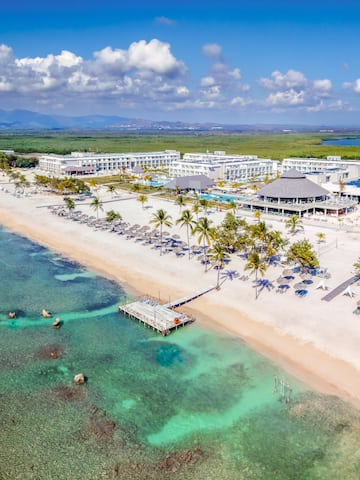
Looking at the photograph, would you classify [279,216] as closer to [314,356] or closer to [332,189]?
[332,189]

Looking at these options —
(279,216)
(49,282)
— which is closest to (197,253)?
(49,282)

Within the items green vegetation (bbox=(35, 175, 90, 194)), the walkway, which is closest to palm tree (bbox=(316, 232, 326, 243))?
the walkway

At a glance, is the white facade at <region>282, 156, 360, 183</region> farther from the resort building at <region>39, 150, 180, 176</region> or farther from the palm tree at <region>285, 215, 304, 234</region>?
the resort building at <region>39, 150, 180, 176</region>

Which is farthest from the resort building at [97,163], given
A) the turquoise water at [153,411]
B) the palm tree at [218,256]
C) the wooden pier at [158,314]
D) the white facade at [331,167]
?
the turquoise water at [153,411]

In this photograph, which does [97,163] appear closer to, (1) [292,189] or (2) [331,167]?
(2) [331,167]

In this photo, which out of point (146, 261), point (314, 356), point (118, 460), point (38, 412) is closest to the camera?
point (118, 460)

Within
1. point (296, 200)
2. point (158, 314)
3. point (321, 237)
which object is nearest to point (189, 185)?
point (296, 200)
